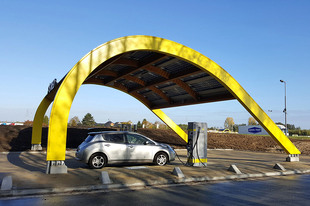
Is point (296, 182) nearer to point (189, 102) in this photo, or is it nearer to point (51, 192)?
point (51, 192)

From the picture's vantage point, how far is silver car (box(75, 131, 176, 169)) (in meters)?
10.4

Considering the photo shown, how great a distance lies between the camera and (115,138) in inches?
440

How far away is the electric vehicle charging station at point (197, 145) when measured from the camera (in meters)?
11.9

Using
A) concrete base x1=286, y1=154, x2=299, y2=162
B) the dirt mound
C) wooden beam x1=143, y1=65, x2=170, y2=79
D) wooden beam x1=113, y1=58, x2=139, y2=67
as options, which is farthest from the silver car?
the dirt mound

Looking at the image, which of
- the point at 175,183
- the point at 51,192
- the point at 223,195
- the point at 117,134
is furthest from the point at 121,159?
the point at 223,195

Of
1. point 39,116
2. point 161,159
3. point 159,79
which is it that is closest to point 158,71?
point 159,79

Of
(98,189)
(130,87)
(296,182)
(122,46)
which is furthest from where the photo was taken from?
(130,87)

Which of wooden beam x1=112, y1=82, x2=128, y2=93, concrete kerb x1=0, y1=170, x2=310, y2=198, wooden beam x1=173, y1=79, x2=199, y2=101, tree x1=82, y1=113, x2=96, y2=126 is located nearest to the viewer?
concrete kerb x1=0, y1=170, x2=310, y2=198

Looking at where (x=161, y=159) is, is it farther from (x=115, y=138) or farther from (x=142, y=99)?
(x=142, y=99)

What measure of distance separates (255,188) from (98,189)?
4.59 metres

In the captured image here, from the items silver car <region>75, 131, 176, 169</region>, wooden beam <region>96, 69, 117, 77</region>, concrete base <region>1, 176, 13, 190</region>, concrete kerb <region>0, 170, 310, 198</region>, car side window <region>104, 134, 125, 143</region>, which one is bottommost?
concrete kerb <region>0, 170, 310, 198</region>

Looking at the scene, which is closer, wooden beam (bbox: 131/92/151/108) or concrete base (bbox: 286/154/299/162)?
concrete base (bbox: 286/154/299/162)

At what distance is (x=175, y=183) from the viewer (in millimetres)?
8320

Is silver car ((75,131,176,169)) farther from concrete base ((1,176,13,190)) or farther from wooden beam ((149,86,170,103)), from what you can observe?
wooden beam ((149,86,170,103))
